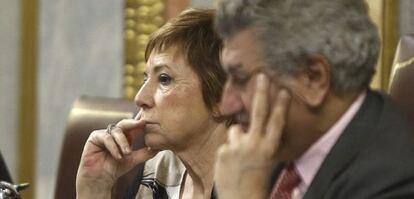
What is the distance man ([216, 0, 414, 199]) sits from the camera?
58.2 inches

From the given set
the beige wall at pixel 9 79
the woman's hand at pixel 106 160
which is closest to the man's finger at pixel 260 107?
the woman's hand at pixel 106 160

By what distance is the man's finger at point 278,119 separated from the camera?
1.52 meters

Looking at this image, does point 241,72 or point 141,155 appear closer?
point 241,72

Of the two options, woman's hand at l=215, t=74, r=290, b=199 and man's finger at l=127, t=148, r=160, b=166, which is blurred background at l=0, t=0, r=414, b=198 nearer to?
man's finger at l=127, t=148, r=160, b=166

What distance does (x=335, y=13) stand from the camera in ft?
4.89

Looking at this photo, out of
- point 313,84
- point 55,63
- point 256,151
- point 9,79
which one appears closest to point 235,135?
point 256,151

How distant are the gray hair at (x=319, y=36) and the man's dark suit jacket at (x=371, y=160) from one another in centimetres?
6

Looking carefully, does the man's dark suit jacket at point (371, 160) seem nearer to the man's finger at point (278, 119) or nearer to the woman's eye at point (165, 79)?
the man's finger at point (278, 119)

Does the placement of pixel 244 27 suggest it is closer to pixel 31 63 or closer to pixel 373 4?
pixel 373 4

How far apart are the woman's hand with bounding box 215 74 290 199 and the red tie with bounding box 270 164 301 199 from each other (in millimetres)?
62

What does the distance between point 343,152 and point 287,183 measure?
155mm

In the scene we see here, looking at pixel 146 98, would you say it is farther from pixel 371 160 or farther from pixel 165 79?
pixel 371 160

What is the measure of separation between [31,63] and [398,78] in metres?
2.05

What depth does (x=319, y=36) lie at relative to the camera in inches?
58.3
